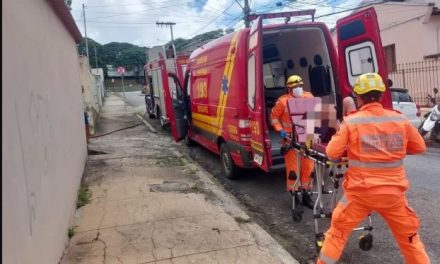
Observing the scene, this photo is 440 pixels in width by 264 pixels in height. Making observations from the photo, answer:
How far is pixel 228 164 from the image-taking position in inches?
294

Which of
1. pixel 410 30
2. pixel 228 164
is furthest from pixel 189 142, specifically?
pixel 410 30

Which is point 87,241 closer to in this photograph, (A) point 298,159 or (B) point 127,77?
(A) point 298,159

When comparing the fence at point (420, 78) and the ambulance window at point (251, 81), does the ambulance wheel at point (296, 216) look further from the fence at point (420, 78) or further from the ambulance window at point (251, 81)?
the fence at point (420, 78)

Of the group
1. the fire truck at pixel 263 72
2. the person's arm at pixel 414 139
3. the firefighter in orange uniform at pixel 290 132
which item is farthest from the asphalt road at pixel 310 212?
the person's arm at pixel 414 139

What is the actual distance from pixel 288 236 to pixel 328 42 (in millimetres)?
3352

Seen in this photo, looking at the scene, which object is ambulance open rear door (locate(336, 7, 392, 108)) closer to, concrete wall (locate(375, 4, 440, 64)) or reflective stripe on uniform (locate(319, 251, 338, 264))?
reflective stripe on uniform (locate(319, 251, 338, 264))

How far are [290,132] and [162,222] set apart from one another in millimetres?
1934

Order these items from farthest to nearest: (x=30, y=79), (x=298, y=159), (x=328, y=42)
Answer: (x=328, y=42) → (x=298, y=159) → (x=30, y=79)

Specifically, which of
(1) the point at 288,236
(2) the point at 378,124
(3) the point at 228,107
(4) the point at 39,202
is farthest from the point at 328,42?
(4) the point at 39,202

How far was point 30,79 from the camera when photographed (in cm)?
359

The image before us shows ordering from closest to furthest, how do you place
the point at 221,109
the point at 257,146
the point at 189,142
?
the point at 257,146 → the point at 221,109 → the point at 189,142

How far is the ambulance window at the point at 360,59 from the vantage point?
216 inches

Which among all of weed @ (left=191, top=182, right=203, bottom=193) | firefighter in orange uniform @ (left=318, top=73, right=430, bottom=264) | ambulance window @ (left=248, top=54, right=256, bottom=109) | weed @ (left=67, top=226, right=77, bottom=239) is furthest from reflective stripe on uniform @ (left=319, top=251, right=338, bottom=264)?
weed @ (left=191, top=182, right=203, bottom=193)

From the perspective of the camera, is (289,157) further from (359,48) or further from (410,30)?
(410,30)
